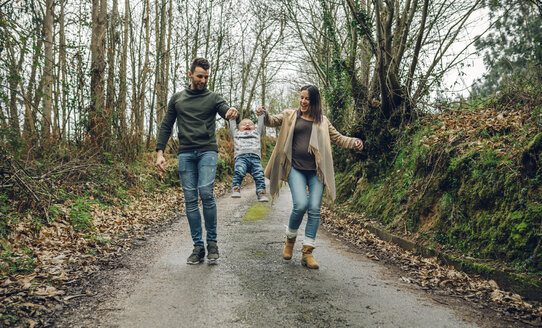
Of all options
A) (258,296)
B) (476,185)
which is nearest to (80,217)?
(258,296)

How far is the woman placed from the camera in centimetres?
483

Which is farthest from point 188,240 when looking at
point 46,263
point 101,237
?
point 46,263

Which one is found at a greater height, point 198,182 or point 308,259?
point 198,182

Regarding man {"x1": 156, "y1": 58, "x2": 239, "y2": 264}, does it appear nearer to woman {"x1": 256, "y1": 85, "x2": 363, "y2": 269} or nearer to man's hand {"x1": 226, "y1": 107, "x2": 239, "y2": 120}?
man's hand {"x1": 226, "y1": 107, "x2": 239, "y2": 120}

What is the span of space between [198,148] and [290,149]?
120 cm

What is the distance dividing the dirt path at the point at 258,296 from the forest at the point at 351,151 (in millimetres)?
629

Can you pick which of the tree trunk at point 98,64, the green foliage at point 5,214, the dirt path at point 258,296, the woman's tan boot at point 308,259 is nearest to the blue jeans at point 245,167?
the dirt path at point 258,296

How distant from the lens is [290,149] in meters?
4.92

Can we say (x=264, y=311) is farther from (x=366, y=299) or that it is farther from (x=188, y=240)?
(x=188, y=240)

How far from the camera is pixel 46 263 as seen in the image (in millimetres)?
4578

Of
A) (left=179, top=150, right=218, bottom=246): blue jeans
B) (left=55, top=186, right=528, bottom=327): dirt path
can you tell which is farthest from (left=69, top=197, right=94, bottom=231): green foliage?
(left=179, top=150, right=218, bottom=246): blue jeans

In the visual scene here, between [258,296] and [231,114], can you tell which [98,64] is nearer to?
[231,114]

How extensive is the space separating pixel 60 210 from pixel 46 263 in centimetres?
243

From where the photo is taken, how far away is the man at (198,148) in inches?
186
